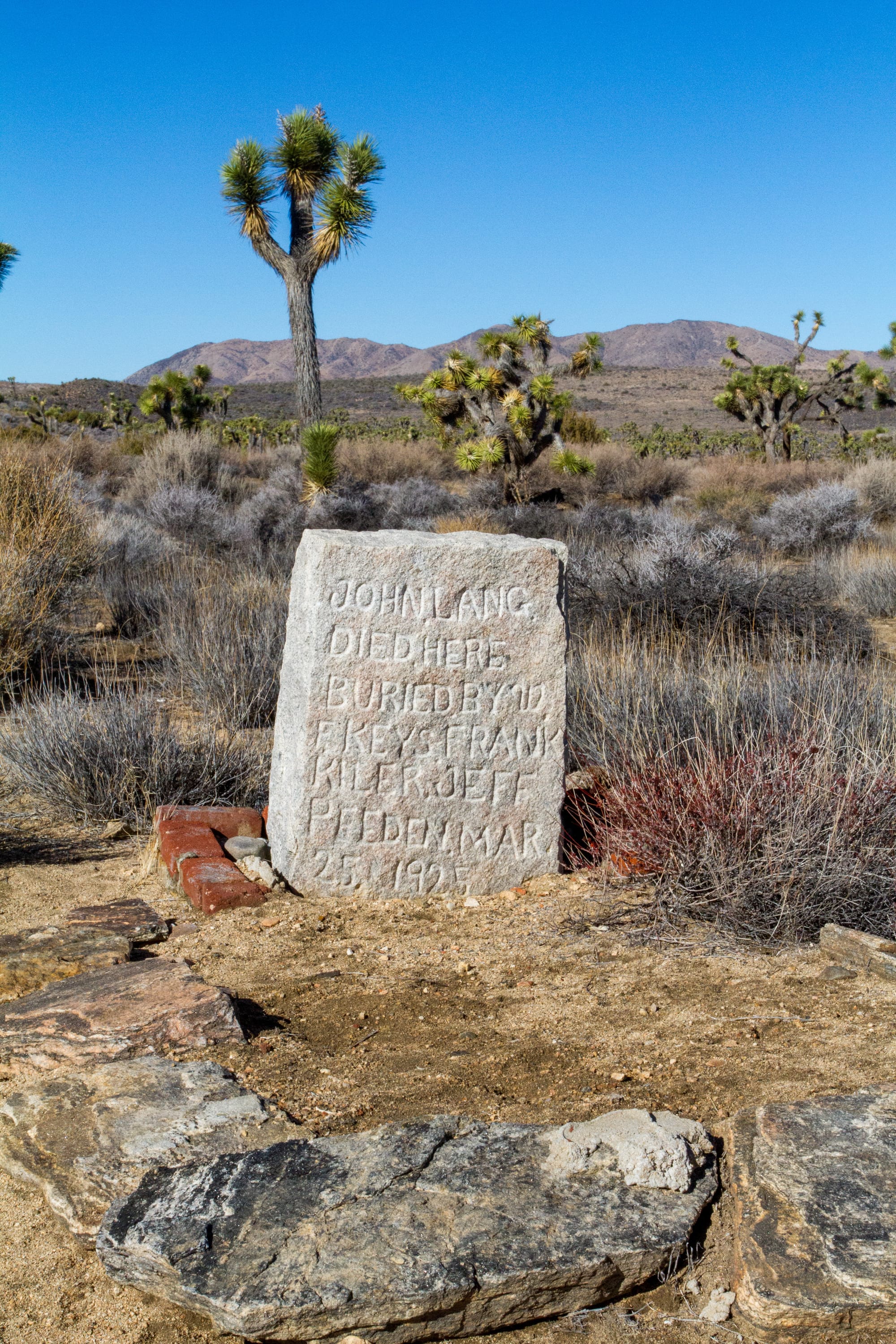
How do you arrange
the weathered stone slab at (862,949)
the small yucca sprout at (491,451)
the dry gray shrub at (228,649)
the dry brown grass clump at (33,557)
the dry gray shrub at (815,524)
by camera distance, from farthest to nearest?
the small yucca sprout at (491,451)
the dry gray shrub at (815,524)
the dry brown grass clump at (33,557)
the dry gray shrub at (228,649)
the weathered stone slab at (862,949)

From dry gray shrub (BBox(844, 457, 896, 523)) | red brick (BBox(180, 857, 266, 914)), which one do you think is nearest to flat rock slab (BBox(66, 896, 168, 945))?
red brick (BBox(180, 857, 266, 914))

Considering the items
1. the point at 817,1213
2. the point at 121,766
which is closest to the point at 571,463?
the point at 121,766

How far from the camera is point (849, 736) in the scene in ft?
16.8

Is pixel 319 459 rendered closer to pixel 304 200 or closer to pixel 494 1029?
pixel 304 200

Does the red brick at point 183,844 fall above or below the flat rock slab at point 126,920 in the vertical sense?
above

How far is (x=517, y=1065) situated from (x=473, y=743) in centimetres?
175

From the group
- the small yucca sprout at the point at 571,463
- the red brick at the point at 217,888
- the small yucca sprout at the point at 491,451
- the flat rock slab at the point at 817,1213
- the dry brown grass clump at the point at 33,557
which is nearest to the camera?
the flat rock slab at the point at 817,1213

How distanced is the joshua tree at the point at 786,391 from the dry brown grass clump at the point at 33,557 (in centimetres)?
1934

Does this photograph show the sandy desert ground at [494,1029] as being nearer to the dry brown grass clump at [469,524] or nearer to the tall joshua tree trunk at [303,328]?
the dry brown grass clump at [469,524]

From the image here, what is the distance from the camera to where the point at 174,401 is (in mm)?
27000

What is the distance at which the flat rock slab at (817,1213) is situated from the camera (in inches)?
76.4

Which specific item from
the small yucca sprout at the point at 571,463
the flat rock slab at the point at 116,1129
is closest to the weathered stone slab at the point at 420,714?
the flat rock slab at the point at 116,1129

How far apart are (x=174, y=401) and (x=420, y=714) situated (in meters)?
24.5

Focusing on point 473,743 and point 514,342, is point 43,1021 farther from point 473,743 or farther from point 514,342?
point 514,342
